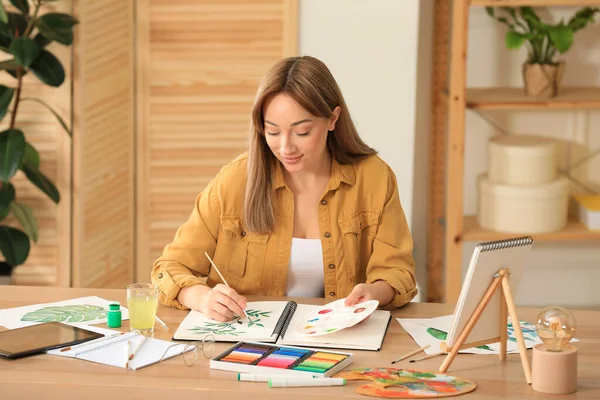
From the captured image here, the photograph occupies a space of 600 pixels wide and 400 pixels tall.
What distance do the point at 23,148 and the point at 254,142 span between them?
Answer: 4.68 feet

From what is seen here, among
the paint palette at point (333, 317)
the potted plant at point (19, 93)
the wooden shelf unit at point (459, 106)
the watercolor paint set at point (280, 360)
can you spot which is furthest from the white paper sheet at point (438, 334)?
the potted plant at point (19, 93)

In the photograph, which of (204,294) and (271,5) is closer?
(204,294)

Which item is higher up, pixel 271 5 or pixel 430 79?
pixel 271 5

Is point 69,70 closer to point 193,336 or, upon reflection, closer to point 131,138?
point 131,138

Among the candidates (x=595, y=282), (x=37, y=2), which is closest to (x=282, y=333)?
(x=37, y=2)

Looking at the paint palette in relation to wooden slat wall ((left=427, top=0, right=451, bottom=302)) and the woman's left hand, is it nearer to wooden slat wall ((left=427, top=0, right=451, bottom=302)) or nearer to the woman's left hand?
the woman's left hand

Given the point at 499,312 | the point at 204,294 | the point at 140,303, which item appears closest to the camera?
the point at 499,312

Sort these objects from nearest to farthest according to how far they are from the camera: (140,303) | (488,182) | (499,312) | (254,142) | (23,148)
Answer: (499,312) → (140,303) → (254,142) → (23,148) → (488,182)

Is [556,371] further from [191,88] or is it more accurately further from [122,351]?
[191,88]

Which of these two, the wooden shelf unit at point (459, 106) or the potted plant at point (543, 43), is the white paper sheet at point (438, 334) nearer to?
the wooden shelf unit at point (459, 106)

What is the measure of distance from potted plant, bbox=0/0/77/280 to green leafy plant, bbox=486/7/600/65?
167 cm

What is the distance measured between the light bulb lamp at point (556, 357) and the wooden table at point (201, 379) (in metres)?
0.02

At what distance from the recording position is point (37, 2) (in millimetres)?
3717

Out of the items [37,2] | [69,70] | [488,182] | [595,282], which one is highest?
[37,2]
